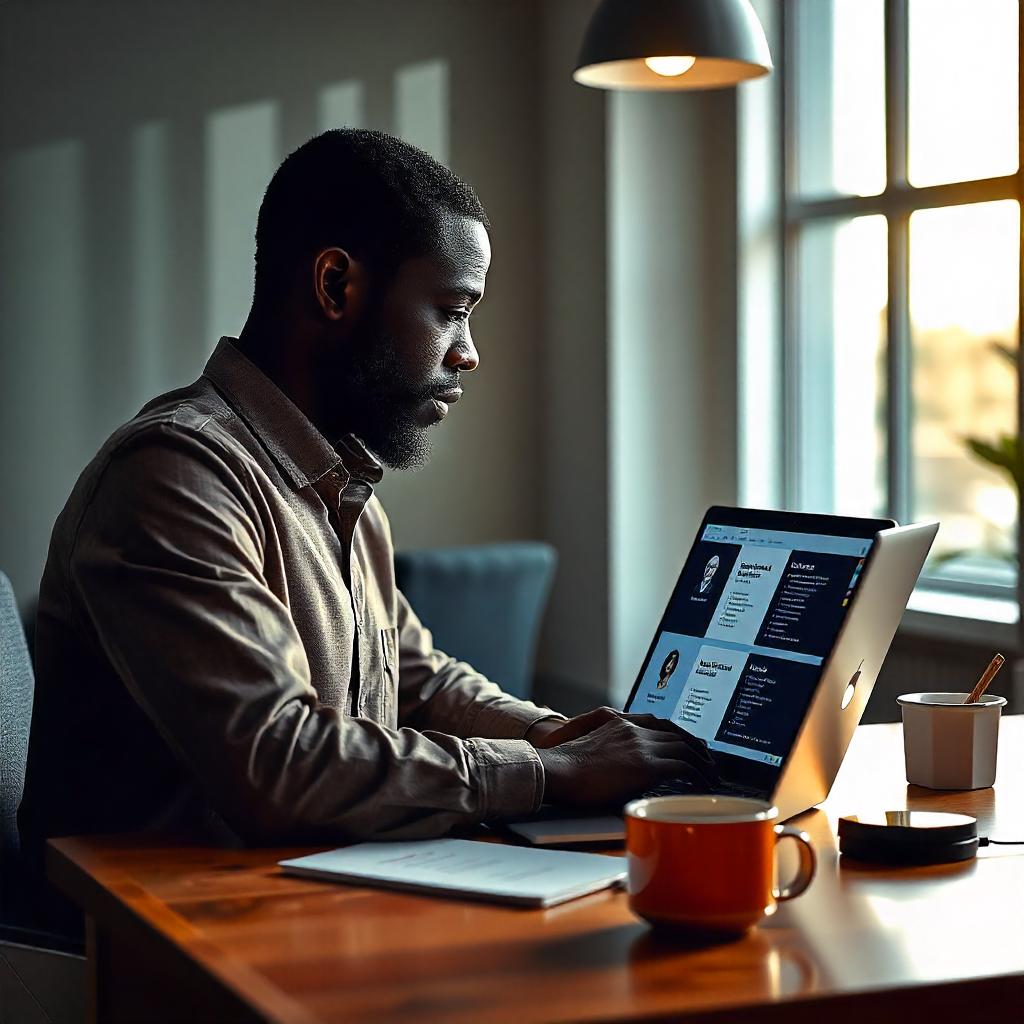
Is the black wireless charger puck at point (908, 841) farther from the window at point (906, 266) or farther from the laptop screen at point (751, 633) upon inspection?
the window at point (906, 266)

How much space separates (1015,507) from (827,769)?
2.39 meters

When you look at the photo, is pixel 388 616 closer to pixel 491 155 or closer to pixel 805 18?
pixel 805 18

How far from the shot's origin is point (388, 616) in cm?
178

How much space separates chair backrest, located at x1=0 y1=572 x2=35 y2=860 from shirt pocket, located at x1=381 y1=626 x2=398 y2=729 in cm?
41

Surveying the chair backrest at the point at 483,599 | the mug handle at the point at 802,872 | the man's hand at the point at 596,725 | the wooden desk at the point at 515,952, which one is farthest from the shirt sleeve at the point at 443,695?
the chair backrest at the point at 483,599

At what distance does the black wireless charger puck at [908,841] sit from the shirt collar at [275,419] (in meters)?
0.67

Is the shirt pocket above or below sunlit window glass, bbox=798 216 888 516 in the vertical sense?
below

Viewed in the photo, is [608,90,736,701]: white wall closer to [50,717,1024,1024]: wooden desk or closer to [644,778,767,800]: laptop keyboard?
[644,778,767,800]: laptop keyboard

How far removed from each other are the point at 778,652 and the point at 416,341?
0.52 metres

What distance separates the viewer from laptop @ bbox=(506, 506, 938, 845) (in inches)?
52.8

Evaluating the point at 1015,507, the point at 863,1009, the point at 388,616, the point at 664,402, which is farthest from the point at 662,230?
the point at 863,1009

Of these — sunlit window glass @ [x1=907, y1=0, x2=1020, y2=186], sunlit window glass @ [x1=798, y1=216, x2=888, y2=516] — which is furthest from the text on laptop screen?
sunlit window glass @ [x1=798, y1=216, x2=888, y2=516]

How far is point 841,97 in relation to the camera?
4230mm

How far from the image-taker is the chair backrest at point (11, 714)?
5.59 feet
